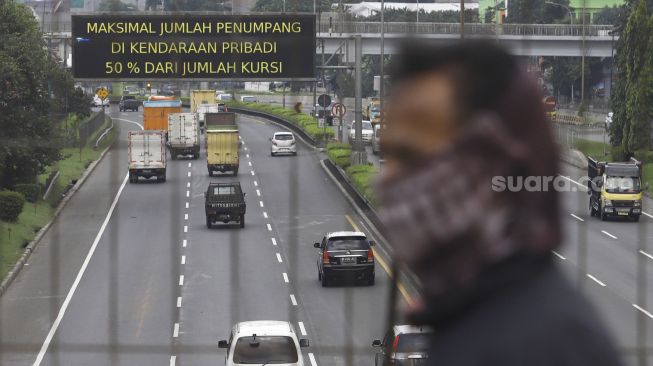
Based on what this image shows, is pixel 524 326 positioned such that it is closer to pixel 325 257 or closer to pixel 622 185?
pixel 325 257

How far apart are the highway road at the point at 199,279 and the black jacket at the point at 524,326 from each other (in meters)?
22.6

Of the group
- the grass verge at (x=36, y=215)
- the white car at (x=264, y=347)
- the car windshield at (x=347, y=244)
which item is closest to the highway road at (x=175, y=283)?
the grass verge at (x=36, y=215)

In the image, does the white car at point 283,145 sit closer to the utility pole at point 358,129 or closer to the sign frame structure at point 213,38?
the utility pole at point 358,129

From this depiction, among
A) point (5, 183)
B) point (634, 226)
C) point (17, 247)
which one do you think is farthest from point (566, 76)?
point (17, 247)

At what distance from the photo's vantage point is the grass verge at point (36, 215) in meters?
38.3

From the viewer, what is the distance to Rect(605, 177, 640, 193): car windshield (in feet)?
143

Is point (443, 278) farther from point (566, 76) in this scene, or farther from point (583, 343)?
point (566, 76)

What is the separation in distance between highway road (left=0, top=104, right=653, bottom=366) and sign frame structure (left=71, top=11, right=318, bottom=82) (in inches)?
202

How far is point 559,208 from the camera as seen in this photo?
188cm

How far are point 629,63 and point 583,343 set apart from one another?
46.6m

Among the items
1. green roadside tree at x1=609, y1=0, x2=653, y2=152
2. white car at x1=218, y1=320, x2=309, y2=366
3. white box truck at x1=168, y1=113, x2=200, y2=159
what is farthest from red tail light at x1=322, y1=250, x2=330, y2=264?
white box truck at x1=168, y1=113, x2=200, y2=159

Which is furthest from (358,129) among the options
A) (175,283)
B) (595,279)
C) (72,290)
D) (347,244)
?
(72,290)

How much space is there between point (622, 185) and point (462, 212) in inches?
1694

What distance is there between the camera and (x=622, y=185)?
4378cm
